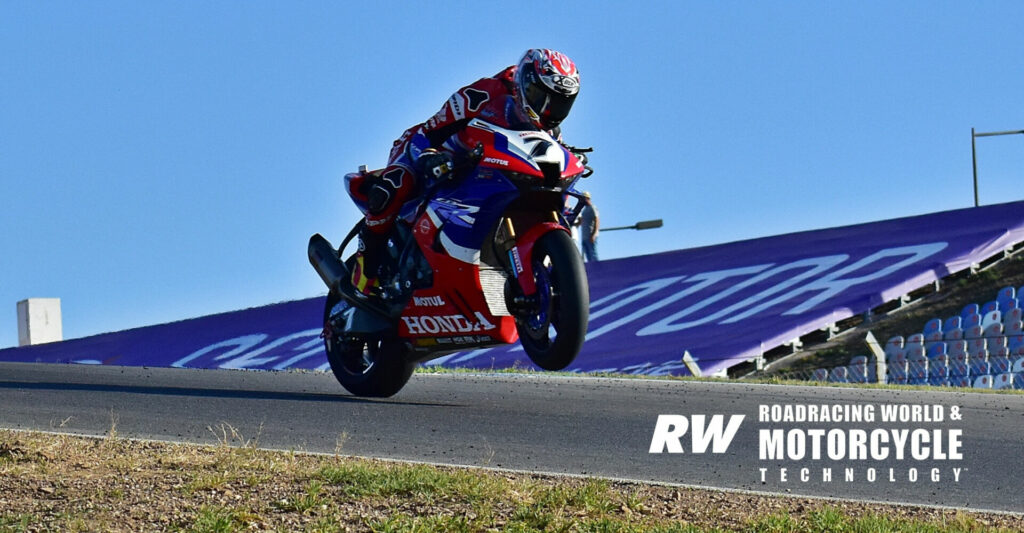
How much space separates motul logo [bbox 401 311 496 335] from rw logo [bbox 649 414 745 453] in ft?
4.30

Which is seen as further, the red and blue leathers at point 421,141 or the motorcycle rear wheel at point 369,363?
the motorcycle rear wheel at point 369,363

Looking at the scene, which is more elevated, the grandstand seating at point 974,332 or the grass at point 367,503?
the grandstand seating at point 974,332

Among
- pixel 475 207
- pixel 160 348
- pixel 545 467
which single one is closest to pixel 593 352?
pixel 160 348

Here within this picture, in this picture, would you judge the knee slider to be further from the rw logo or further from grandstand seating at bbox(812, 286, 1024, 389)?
grandstand seating at bbox(812, 286, 1024, 389)

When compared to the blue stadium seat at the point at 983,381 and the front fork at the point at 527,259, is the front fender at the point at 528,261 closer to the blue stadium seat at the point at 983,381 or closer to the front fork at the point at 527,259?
the front fork at the point at 527,259

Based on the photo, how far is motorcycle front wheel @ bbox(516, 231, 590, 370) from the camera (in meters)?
7.62

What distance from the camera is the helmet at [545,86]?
8.30 meters

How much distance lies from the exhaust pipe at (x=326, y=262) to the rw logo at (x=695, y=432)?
104 inches

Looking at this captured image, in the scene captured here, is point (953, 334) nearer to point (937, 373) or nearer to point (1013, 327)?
point (1013, 327)

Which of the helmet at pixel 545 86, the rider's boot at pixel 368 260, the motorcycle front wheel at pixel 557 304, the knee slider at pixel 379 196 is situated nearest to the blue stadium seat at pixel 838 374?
the rider's boot at pixel 368 260

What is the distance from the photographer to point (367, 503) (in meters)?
5.54

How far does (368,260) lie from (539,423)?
194cm

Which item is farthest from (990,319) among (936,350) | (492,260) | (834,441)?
(492,260)

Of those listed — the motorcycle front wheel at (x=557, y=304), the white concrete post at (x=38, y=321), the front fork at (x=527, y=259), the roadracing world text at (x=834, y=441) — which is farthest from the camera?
the white concrete post at (x=38, y=321)
